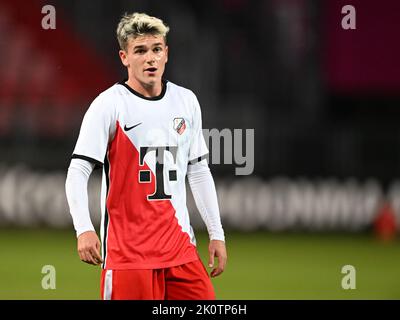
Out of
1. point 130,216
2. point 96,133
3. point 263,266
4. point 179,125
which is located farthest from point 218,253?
point 263,266

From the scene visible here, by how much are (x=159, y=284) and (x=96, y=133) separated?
78 cm

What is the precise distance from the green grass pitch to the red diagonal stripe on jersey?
3.77 metres

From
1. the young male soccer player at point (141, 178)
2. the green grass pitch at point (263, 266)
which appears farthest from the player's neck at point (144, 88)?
the green grass pitch at point (263, 266)

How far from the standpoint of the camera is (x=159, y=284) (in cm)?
457

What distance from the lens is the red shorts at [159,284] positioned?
4.51 m

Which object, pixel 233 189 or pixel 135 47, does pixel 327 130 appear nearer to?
pixel 233 189

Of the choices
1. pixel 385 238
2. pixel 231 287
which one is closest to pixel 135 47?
pixel 231 287

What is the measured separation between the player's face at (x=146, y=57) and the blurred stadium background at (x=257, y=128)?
4132mm

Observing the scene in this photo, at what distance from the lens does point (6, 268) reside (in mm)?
10492

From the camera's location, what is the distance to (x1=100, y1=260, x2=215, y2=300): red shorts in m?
4.51

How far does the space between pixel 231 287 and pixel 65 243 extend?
4.40m

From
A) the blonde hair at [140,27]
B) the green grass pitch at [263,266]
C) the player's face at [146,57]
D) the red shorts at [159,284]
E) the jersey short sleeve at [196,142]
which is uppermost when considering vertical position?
the blonde hair at [140,27]

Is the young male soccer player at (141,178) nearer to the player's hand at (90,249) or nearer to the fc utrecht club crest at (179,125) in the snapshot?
the fc utrecht club crest at (179,125)

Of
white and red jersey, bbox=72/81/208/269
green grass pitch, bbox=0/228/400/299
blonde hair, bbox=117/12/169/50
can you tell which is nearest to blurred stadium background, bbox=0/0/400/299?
green grass pitch, bbox=0/228/400/299
